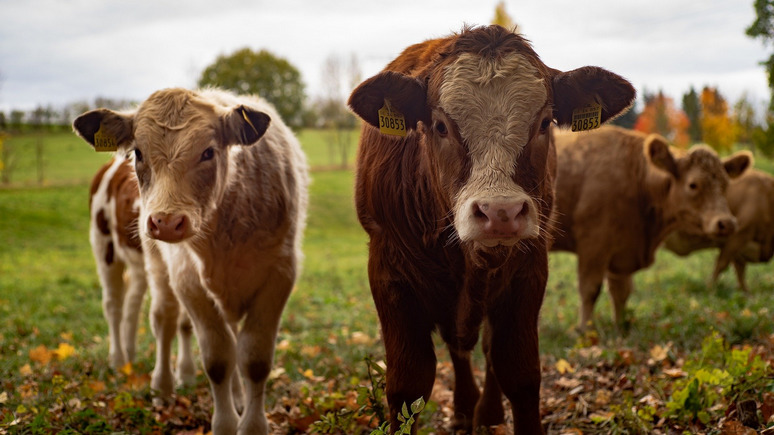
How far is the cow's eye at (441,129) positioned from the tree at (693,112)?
39.7 meters

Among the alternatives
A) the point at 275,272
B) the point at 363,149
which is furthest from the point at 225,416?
the point at 363,149

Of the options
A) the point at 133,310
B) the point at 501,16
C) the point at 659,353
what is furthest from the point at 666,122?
the point at 133,310

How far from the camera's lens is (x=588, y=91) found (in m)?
3.04

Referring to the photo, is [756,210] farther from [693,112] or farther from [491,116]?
[693,112]

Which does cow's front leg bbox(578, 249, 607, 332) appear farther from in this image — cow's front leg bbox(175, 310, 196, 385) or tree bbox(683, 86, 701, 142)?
tree bbox(683, 86, 701, 142)

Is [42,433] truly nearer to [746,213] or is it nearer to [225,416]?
[225,416]

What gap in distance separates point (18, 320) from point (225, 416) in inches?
223

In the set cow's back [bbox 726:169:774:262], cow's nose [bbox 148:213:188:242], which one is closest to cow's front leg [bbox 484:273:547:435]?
cow's nose [bbox 148:213:188:242]

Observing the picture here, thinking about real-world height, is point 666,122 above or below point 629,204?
above

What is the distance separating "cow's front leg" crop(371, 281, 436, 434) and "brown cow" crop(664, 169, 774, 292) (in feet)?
27.9

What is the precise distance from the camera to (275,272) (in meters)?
4.14

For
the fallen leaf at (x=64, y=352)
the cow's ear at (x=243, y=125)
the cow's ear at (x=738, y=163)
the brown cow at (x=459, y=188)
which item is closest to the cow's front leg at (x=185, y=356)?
the fallen leaf at (x=64, y=352)

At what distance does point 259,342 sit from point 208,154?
4.09 feet

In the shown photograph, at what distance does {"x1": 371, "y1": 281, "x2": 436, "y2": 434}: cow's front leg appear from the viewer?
10.4 feet
